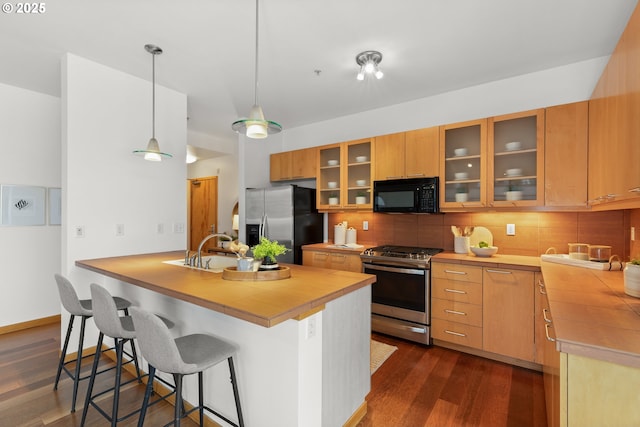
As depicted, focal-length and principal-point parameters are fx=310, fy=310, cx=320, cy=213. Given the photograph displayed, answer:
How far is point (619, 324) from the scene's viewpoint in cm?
121

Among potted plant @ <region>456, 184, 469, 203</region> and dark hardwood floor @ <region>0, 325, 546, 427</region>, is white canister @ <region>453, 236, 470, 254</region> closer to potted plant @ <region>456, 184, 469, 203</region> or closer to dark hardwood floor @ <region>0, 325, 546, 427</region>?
potted plant @ <region>456, 184, 469, 203</region>

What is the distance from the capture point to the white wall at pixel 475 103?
9.12ft

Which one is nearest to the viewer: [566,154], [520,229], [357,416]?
[357,416]

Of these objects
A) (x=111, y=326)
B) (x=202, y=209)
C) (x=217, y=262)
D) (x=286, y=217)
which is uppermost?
(x=202, y=209)

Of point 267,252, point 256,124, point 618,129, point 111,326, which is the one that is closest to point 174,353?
point 111,326

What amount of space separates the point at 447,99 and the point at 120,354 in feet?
12.2

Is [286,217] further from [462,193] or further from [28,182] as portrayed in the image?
[28,182]

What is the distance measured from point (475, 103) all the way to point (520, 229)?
138 centimetres

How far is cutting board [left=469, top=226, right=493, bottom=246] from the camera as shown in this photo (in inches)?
124

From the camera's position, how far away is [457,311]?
9.32 ft

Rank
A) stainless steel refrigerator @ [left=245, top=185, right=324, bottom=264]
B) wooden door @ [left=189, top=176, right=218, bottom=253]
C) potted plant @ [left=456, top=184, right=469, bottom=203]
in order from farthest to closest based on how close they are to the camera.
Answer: wooden door @ [left=189, top=176, right=218, bottom=253], stainless steel refrigerator @ [left=245, top=185, right=324, bottom=264], potted plant @ [left=456, top=184, right=469, bottom=203]

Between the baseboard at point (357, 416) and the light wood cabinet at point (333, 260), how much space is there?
157 centimetres

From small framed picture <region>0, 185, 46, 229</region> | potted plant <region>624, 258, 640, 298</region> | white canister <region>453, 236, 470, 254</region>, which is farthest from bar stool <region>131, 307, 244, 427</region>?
small framed picture <region>0, 185, 46, 229</region>

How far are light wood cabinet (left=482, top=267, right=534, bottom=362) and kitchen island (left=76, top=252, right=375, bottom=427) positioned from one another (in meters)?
1.33
